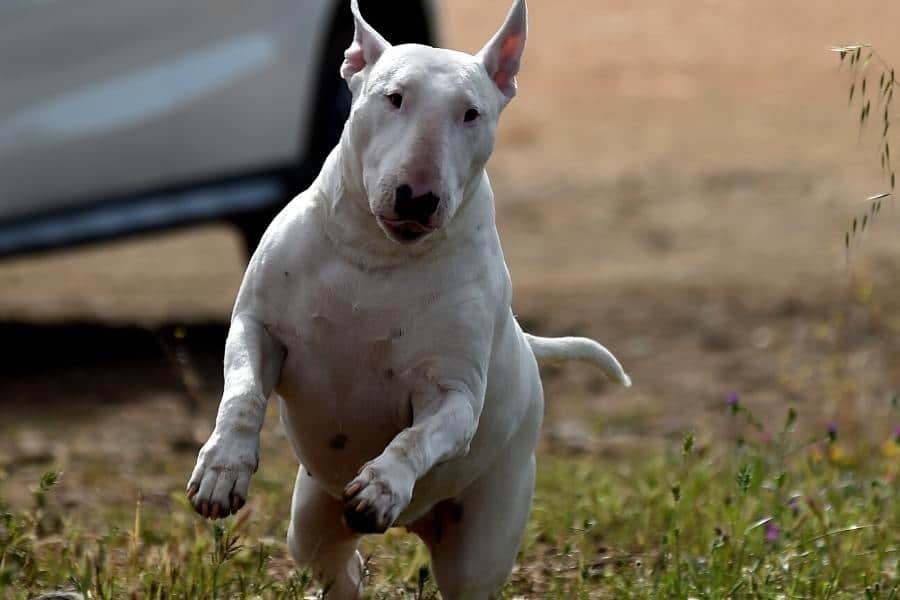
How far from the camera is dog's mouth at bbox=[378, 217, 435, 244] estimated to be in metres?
3.30

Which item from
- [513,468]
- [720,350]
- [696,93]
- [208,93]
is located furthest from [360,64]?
[696,93]

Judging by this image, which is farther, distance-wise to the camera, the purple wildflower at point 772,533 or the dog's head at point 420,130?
the purple wildflower at point 772,533

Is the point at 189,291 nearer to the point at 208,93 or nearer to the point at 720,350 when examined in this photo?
the point at 208,93

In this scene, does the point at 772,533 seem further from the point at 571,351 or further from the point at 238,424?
the point at 238,424

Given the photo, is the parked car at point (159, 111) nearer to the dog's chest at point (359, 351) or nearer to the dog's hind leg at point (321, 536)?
the dog's hind leg at point (321, 536)

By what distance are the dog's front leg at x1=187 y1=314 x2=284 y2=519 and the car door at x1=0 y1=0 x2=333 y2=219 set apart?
3292 millimetres

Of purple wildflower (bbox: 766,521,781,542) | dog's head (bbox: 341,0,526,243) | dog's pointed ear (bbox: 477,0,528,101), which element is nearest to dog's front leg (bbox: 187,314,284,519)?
dog's head (bbox: 341,0,526,243)

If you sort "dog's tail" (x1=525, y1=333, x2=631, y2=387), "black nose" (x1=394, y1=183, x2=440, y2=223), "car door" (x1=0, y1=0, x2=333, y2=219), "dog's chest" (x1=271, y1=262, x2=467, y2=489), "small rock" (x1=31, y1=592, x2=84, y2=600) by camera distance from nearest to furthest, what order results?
1. "black nose" (x1=394, y1=183, x2=440, y2=223)
2. "dog's chest" (x1=271, y1=262, x2=467, y2=489)
3. "small rock" (x1=31, y1=592, x2=84, y2=600)
4. "dog's tail" (x1=525, y1=333, x2=631, y2=387)
5. "car door" (x1=0, y1=0, x2=333, y2=219)

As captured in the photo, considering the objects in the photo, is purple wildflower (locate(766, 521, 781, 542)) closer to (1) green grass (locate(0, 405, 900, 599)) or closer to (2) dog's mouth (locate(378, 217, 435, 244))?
(1) green grass (locate(0, 405, 900, 599))

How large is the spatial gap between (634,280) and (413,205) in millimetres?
5993

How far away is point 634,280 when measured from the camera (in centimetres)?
916

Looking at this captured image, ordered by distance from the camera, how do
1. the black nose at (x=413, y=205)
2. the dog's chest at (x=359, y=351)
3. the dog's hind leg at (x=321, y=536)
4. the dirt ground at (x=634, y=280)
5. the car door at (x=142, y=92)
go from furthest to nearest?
the dirt ground at (x=634, y=280) < the car door at (x=142, y=92) < the dog's hind leg at (x=321, y=536) < the dog's chest at (x=359, y=351) < the black nose at (x=413, y=205)

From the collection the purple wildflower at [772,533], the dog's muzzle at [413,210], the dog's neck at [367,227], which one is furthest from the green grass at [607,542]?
the dog's muzzle at [413,210]

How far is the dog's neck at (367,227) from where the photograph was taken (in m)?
3.50
